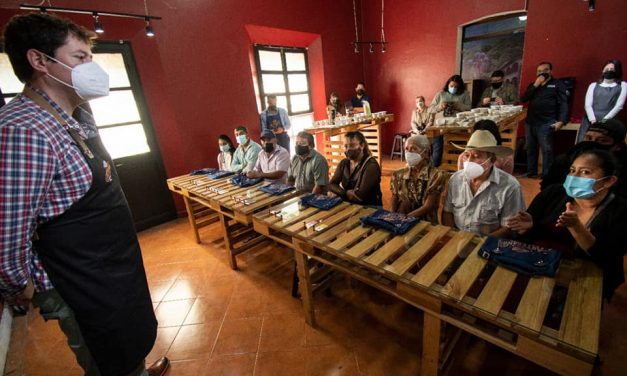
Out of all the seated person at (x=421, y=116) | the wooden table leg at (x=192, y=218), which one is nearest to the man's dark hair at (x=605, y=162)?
the wooden table leg at (x=192, y=218)

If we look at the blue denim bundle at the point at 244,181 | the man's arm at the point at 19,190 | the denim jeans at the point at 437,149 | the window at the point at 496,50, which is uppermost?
the window at the point at 496,50

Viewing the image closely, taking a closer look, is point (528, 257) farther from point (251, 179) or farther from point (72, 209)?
point (251, 179)

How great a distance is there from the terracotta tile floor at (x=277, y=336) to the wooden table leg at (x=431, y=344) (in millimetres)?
309

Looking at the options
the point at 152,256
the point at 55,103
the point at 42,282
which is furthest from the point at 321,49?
the point at 42,282

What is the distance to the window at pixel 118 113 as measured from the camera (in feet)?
12.6

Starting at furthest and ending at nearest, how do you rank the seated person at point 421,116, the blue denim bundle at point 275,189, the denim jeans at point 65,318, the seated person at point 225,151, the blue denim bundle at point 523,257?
the seated person at point 421,116 → the seated person at point 225,151 → the blue denim bundle at point 275,189 → the blue denim bundle at point 523,257 → the denim jeans at point 65,318

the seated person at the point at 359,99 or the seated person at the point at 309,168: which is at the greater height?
the seated person at the point at 359,99

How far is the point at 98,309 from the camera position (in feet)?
3.91

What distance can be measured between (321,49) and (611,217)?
6.15 metres

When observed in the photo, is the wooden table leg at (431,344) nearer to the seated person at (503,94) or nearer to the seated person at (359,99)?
the seated person at (503,94)

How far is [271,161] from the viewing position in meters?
3.63

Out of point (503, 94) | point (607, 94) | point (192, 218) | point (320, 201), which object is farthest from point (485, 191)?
point (503, 94)

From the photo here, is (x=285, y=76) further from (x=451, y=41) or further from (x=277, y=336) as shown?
(x=277, y=336)

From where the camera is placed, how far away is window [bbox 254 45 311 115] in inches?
234
